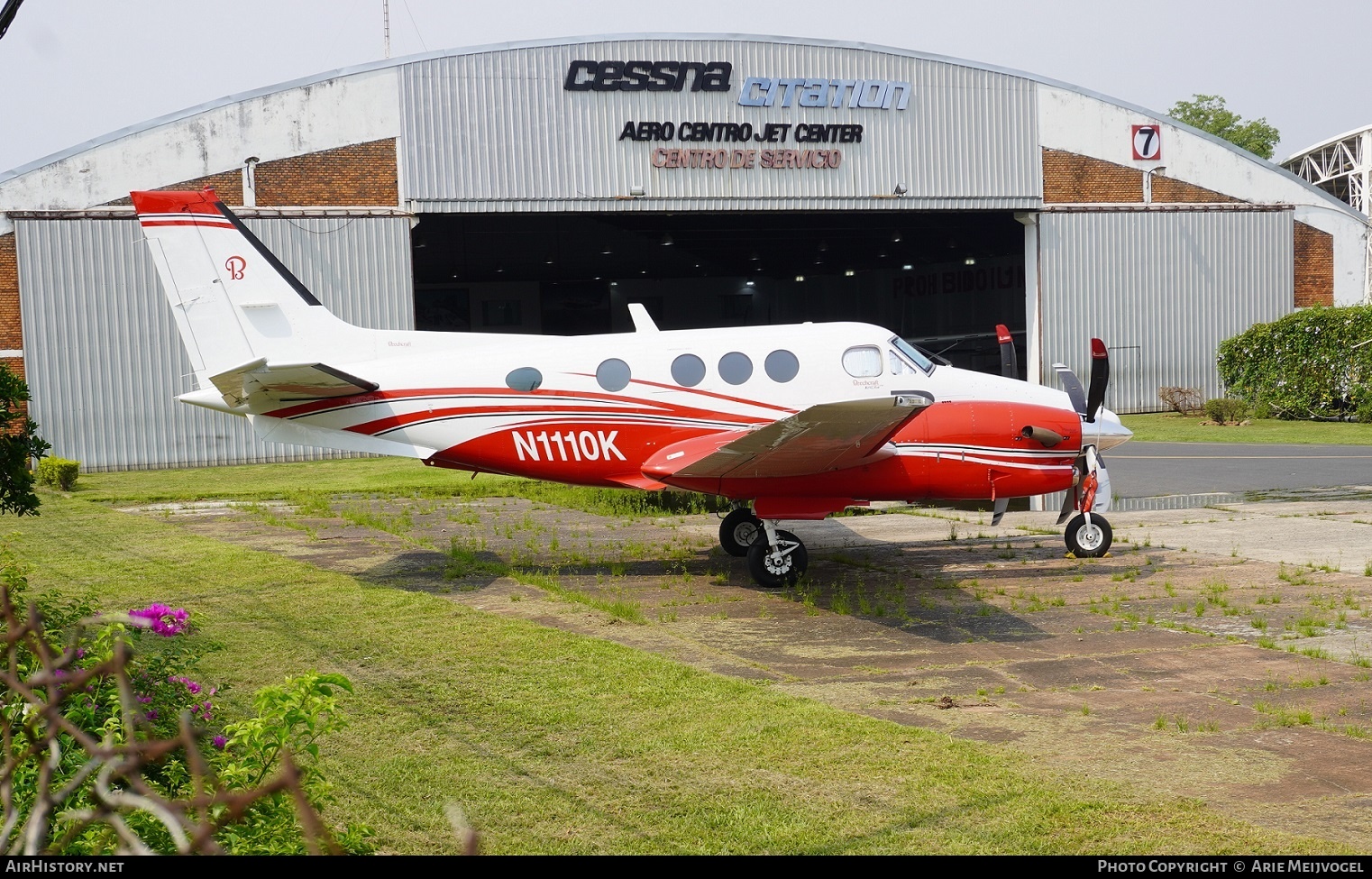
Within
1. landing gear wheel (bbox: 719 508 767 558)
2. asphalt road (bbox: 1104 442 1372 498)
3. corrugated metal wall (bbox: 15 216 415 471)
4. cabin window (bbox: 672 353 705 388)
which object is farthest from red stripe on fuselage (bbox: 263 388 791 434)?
corrugated metal wall (bbox: 15 216 415 471)

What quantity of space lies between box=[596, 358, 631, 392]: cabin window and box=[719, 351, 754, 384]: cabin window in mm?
1128

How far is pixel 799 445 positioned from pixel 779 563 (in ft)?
5.05

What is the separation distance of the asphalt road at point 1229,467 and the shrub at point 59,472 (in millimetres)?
21235

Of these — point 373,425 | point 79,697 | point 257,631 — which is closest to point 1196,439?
point 373,425

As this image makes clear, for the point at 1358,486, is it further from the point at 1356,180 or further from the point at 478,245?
the point at 1356,180

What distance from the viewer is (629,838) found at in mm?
5480

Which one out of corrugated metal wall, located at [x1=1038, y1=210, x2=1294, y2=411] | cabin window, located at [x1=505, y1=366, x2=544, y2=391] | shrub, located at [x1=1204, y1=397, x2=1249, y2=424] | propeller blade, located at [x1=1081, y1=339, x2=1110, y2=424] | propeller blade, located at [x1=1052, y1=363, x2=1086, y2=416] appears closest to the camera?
cabin window, located at [x1=505, y1=366, x2=544, y2=391]

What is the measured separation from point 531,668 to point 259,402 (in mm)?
5939

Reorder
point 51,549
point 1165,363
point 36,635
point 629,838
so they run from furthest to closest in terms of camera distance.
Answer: point 1165,363 < point 51,549 < point 629,838 < point 36,635

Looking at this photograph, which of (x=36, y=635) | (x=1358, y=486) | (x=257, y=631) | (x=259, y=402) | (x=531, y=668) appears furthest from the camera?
(x=1358, y=486)

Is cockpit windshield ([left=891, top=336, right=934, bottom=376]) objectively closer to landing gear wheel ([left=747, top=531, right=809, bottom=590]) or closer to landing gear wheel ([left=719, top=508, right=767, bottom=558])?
landing gear wheel ([left=747, top=531, right=809, bottom=590])

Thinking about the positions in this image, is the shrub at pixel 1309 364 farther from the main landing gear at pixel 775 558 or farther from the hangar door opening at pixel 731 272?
the main landing gear at pixel 775 558

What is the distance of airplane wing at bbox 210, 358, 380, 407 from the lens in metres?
12.4

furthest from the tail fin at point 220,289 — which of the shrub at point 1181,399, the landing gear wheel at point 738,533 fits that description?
the shrub at point 1181,399
